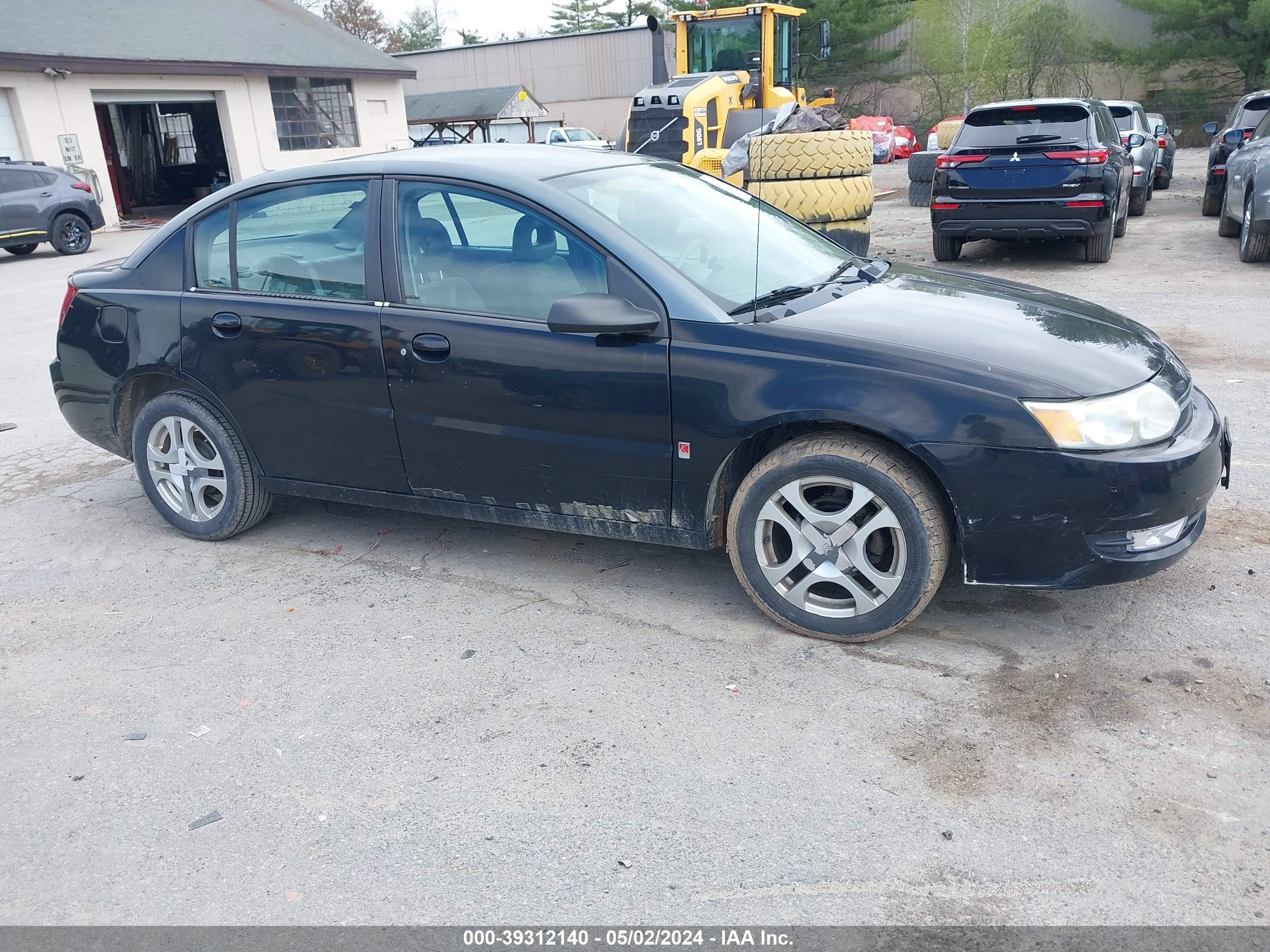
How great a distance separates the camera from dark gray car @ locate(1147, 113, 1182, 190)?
57.4 ft

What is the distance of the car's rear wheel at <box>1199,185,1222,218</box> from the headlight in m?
12.8

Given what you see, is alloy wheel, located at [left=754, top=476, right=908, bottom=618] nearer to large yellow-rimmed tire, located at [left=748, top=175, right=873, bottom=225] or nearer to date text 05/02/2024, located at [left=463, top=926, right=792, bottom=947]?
date text 05/02/2024, located at [left=463, top=926, right=792, bottom=947]

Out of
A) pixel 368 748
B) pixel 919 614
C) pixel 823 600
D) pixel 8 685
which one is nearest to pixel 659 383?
pixel 823 600

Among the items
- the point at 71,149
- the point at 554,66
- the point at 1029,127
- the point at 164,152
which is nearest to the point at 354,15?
the point at 554,66

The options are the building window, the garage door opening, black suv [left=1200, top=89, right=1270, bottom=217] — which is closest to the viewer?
black suv [left=1200, top=89, right=1270, bottom=217]

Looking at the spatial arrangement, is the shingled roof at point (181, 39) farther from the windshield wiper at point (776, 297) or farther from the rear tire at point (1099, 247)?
the windshield wiper at point (776, 297)

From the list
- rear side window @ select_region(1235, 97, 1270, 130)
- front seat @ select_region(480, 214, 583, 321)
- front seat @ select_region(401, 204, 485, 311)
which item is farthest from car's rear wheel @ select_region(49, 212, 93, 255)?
rear side window @ select_region(1235, 97, 1270, 130)

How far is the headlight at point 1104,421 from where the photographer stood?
10.5ft

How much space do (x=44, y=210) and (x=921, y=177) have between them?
14.8 metres

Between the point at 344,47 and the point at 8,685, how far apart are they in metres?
28.2

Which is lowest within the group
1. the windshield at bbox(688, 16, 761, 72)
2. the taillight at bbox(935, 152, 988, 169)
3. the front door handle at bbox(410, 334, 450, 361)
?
the front door handle at bbox(410, 334, 450, 361)

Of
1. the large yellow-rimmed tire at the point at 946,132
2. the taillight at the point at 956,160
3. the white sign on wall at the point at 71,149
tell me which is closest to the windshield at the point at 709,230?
the taillight at the point at 956,160

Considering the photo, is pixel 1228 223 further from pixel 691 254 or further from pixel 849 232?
pixel 691 254

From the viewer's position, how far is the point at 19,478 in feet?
19.5
